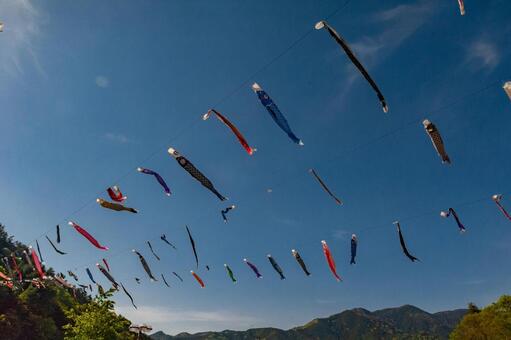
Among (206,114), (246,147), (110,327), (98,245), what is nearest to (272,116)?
(246,147)

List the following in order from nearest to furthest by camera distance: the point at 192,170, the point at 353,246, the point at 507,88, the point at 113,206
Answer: the point at 507,88 → the point at 192,170 → the point at 113,206 → the point at 353,246

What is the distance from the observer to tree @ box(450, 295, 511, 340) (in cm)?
5084

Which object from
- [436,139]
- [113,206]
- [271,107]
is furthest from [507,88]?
[113,206]

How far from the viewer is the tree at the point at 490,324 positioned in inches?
2002

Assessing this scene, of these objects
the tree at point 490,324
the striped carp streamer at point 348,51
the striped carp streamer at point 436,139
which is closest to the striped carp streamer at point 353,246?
the striped carp streamer at point 436,139

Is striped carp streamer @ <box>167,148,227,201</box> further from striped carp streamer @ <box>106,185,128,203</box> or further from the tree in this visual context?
the tree

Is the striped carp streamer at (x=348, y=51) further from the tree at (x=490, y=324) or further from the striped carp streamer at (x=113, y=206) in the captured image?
the tree at (x=490, y=324)

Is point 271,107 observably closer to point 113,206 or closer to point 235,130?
point 235,130

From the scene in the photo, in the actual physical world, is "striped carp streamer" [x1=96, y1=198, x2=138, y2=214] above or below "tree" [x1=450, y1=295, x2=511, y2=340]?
below

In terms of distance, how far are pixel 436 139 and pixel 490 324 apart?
59675mm

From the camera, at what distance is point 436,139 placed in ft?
33.6

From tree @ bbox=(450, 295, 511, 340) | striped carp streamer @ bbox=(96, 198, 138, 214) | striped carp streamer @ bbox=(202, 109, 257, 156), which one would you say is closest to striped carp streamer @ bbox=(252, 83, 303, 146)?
striped carp streamer @ bbox=(202, 109, 257, 156)

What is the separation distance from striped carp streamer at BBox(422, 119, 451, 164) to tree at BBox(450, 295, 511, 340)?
56.7 m

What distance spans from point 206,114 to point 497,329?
62.8 meters
